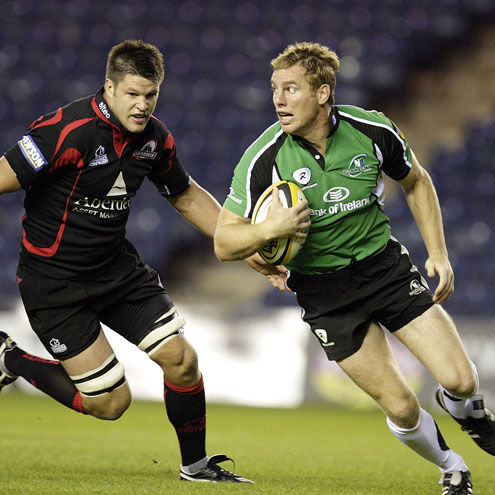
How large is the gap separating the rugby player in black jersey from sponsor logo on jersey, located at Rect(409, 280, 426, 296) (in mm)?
1230

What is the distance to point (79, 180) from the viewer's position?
188 inches

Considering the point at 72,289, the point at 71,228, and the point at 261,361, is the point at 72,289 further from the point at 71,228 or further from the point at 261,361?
the point at 261,361

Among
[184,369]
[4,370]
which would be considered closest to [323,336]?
[184,369]

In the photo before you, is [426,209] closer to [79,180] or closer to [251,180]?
[251,180]

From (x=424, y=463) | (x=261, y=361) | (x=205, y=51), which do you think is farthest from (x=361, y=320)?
(x=205, y=51)

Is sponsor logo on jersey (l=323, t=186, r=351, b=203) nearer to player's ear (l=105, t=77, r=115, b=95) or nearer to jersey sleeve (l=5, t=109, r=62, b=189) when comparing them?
player's ear (l=105, t=77, r=115, b=95)

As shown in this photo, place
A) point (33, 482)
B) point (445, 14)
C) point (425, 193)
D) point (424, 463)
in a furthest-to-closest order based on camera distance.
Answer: point (445, 14) → point (424, 463) → point (425, 193) → point (33, 482)

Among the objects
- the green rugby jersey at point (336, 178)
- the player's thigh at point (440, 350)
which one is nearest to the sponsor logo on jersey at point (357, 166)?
the green rugby jersey at point (336, 178)

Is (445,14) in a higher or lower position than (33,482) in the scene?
higher

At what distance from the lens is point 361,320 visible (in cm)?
462

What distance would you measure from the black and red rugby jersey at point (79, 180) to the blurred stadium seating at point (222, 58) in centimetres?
734

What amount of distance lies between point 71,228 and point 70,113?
61 cm

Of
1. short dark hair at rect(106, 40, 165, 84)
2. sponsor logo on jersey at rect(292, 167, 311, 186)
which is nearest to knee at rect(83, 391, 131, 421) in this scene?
sponsor logo on jersey at rect(292, 167, 311, 186)

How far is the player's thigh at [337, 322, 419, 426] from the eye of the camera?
4.48 metres
